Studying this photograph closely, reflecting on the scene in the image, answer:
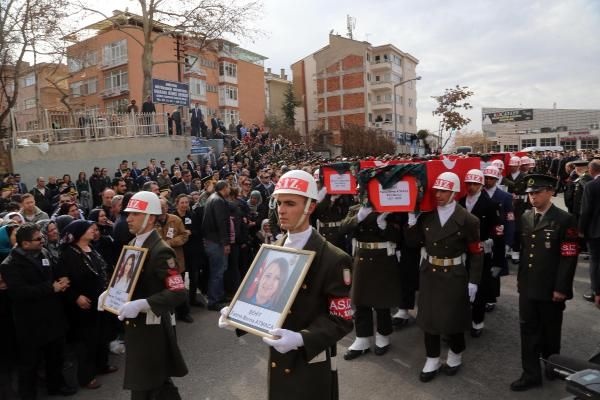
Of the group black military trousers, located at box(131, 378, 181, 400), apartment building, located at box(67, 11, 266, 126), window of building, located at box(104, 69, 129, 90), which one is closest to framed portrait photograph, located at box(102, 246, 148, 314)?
black military trousers, located at box(131, 378, 181, 400)

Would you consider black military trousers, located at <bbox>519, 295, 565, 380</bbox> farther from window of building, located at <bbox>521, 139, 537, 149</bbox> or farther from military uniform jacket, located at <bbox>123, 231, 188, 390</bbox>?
window of building, located at <bbox>521, 139, 537, 149</bbox>

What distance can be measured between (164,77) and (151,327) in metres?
45.1

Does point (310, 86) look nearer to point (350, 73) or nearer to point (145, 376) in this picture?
point (350, 73)

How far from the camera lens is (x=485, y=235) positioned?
6227 millimetres

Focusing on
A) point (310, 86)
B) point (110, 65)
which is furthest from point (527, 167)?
point (310, 86)

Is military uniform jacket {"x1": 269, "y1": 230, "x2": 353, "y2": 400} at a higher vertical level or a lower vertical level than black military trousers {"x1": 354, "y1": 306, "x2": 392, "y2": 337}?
higher

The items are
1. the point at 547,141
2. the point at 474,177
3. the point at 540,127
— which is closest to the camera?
the point at 474,177

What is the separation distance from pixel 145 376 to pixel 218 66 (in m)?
50.2

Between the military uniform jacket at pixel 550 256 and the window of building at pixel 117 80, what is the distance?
4488 cm

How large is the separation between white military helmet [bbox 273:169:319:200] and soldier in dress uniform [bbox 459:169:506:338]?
391cm

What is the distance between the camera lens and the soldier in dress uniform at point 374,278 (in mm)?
5535

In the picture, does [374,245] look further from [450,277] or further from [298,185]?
[298,185]

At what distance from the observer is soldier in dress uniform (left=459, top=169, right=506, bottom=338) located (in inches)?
238

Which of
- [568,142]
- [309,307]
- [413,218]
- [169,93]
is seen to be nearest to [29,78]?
[169,93]
